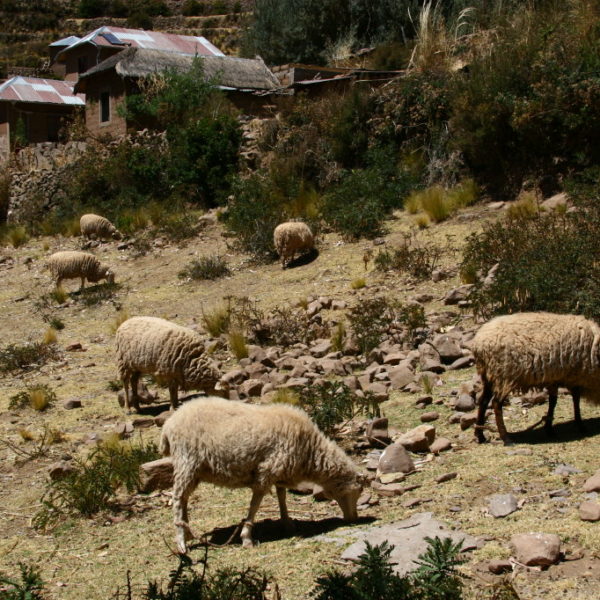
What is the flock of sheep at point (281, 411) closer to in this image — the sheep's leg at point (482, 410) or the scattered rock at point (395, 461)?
the sheep's leg at point (482, 410)

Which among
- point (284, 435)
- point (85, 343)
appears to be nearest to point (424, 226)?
point (85, 343)

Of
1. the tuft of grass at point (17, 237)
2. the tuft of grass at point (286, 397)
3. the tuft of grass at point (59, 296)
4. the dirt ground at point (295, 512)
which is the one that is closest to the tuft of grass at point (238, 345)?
the dirt ground at point (295, 512)

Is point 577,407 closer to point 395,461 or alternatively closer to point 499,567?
point 395,461

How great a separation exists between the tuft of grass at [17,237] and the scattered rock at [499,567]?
2208 centimetres

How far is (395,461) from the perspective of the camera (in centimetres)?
667

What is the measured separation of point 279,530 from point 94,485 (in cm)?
184

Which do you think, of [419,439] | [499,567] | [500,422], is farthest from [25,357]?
[499,567]

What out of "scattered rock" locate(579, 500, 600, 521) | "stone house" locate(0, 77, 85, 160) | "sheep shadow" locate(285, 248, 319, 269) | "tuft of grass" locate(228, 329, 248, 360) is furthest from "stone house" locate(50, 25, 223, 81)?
"scattered rock" locate(579, 500, 600, 521)

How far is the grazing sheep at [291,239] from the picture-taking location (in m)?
16.5

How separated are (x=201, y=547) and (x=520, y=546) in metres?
2.34

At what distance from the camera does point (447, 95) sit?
1866 cm

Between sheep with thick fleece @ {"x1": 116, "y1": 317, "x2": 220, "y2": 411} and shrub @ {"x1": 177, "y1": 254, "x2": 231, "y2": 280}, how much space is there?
6998 mm

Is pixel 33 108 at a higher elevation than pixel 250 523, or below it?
higher

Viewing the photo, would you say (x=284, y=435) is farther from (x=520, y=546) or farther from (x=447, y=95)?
(x=447, y=95)
